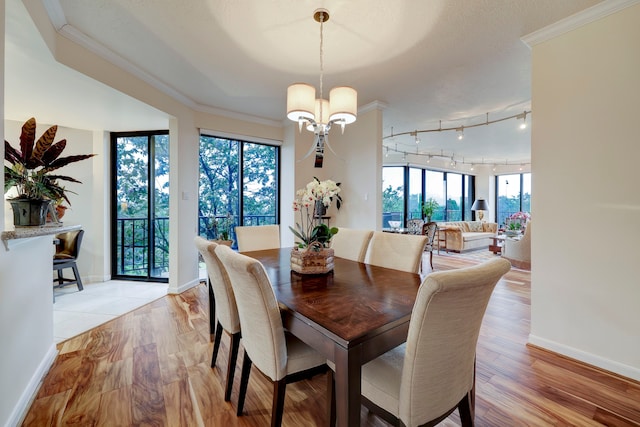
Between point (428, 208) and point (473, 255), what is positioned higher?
point (428, 208)

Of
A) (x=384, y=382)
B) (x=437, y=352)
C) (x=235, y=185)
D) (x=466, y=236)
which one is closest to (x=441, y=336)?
(x=437, y=352)

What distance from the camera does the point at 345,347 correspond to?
0.97 meters

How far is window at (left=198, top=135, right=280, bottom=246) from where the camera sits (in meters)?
4.29

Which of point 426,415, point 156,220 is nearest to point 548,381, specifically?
point 426,415

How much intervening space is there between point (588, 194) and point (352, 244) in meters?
1.84

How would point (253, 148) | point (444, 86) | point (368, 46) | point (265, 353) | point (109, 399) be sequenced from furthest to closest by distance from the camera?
point (253, 148), point (444, 86), point (368, 46), point (109, 399), point (265, 353)

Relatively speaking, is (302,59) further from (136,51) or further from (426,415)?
(426,415)

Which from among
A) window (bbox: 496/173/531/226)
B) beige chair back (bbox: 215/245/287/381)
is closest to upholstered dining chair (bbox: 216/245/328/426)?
beige chair back (bbox: 215/245/287/381)

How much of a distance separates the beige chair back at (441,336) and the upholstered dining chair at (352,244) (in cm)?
133

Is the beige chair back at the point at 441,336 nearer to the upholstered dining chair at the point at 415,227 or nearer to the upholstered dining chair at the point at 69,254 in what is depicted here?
the upholstered dining chair at the point at 69,254

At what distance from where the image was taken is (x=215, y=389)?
5.91ft

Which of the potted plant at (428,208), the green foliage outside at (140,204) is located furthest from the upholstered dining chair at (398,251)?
the potted plant at (428,208)

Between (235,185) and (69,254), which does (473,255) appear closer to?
(235,185)

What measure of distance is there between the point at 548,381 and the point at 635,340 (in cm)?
67
